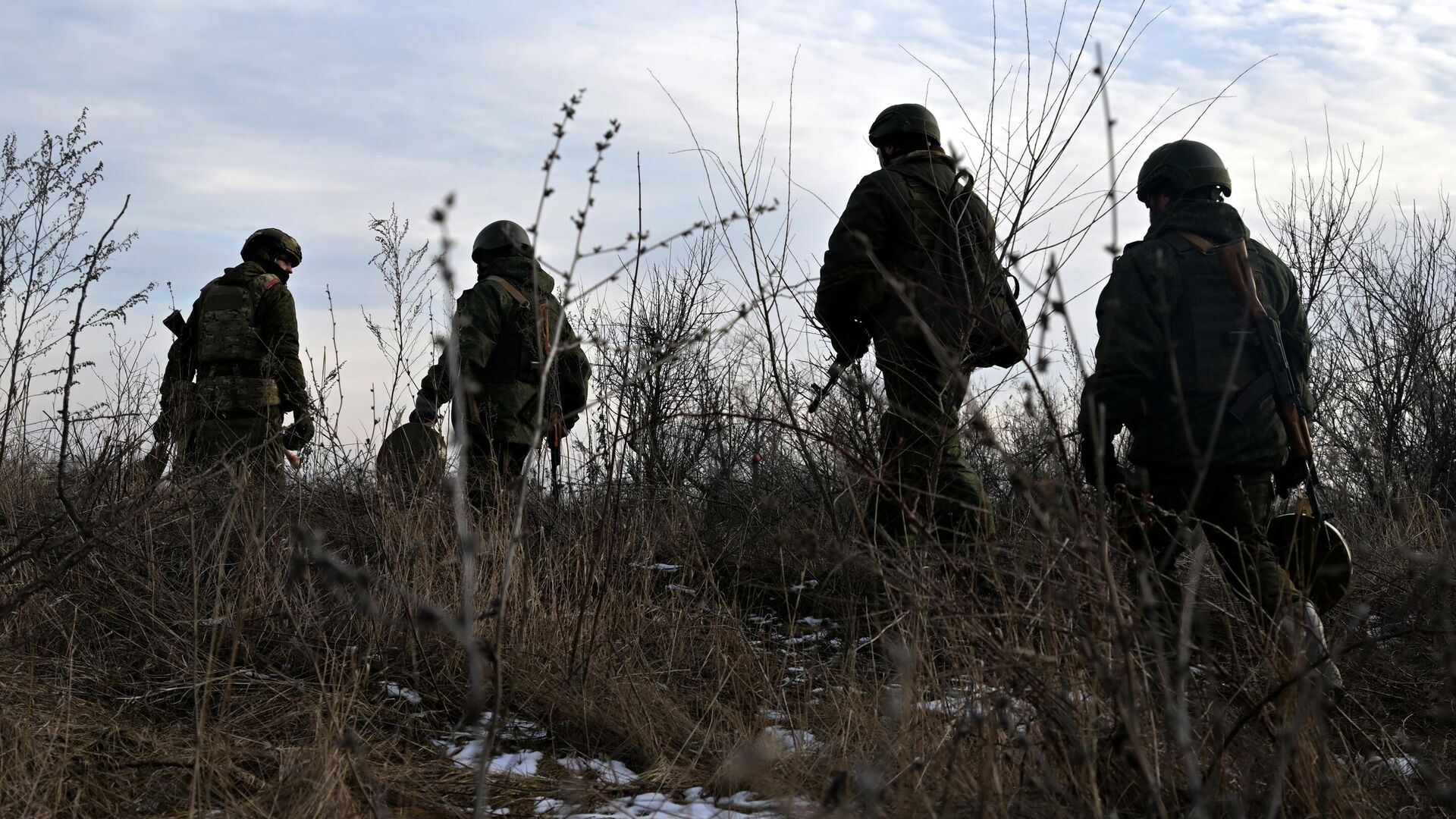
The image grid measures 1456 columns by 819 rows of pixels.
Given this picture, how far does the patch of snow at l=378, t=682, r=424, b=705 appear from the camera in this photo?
2.89 metres

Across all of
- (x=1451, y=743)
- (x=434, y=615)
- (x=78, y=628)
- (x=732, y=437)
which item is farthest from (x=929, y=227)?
(x=732, y=437)

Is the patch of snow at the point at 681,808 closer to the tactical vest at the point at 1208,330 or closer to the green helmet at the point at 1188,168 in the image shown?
the tactical vest at the point at 1208,330

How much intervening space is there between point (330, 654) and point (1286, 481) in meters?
2.84

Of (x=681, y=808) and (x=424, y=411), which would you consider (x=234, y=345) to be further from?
(x=681, y=808)

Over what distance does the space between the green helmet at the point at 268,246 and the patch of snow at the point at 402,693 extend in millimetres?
3801

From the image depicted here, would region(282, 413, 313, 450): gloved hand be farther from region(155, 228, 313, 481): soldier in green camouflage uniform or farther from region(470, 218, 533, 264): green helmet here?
region(470, 218, 533, 264): green helmet

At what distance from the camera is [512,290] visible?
5.46m

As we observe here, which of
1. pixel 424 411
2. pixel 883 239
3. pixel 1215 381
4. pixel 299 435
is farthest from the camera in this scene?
pixel 299 435

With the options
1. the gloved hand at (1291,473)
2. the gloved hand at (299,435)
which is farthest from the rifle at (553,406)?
the gloved hand at (1291,473)

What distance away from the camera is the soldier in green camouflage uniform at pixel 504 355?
5172 millimetres

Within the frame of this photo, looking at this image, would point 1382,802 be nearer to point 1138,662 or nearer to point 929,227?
point 1138,662

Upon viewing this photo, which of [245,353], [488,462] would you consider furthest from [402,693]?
[245,353]

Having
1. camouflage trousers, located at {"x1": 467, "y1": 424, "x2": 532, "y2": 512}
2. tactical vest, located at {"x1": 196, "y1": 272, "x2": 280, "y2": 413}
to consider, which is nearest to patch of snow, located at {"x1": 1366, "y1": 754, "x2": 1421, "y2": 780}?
camouflage trousers, located at {"x1": 467, "y1": 424, "x2": 532, "y2": 512}

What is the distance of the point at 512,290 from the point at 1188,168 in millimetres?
3098
